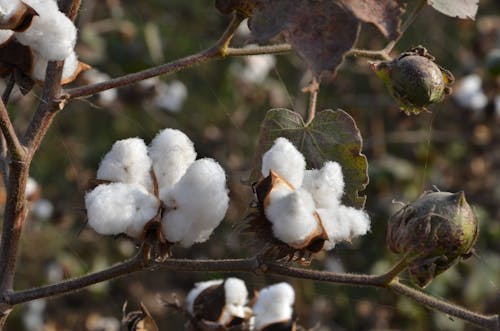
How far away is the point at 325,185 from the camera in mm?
1240

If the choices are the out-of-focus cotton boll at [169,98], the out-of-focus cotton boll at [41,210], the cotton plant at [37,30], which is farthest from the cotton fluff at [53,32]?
the out-of-focus cotton boll at [169,98]

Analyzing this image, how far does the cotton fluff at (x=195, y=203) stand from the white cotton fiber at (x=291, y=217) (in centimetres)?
8

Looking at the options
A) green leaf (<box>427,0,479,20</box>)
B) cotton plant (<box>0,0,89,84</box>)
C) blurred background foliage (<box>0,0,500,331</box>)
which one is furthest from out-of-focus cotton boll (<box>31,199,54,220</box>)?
green leaf (<box>427,0,479,20</box>)

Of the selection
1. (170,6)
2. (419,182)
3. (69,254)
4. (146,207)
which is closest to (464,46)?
(419,182)

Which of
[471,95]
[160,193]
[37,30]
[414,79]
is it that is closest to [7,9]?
[37,30]

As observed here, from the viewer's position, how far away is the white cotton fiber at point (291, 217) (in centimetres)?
114

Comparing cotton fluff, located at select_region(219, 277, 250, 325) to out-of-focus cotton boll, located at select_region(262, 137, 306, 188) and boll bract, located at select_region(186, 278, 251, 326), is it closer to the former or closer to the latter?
boll bract, located at select_region(186, 278, 251, 326)

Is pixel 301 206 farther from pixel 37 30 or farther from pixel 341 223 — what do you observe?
pixel 37 30

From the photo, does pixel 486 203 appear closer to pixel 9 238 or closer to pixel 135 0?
pixel 135 0

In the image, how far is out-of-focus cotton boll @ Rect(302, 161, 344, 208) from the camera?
1.24 meters

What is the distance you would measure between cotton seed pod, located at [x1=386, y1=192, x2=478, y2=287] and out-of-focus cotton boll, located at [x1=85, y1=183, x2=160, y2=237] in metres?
0.33

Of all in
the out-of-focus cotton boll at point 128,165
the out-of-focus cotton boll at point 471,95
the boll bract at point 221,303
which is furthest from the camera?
the out-of-focus cotton boll at point 471,95

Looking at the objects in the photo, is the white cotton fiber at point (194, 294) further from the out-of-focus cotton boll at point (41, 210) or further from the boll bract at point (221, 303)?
the out-of-focus cotton boll at point (41, 210)

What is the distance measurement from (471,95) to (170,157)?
2.15 meters
